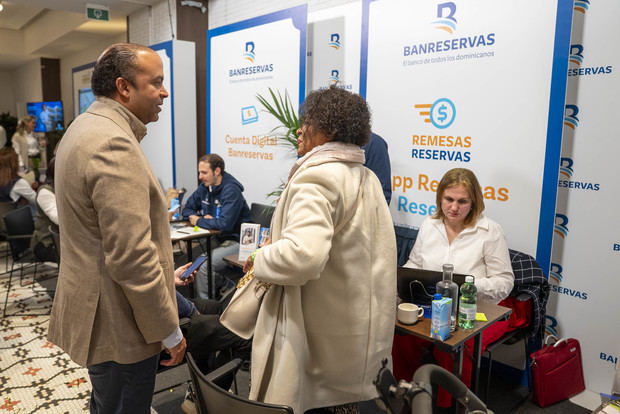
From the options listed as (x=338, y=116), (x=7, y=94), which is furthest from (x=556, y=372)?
(x=7, y=94)

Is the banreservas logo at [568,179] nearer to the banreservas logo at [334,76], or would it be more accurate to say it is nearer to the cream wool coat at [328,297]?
the cream wool coat at [328,297]

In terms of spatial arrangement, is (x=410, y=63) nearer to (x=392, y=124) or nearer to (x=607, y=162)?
(x=392, y=124)

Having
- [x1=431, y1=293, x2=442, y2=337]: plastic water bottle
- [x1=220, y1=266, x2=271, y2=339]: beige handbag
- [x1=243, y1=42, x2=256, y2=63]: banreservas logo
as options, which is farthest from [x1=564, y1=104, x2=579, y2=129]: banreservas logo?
[x1=243, y1=42, x2=256, y2=63]: banreservas logo

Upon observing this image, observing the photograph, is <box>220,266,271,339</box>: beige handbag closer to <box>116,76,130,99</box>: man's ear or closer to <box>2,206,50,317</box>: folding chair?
<box>116,76,130,99</box>: man's ear

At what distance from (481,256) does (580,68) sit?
1.17 m

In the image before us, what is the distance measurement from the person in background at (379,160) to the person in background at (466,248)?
0.60 m

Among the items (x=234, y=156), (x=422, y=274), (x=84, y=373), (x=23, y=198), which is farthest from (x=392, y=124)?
(x=23, y=198)

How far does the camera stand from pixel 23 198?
490cm

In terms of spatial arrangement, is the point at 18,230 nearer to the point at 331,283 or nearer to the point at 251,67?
the point at 251,67

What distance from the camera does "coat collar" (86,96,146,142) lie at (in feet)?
4.51

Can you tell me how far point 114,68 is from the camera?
1.41m

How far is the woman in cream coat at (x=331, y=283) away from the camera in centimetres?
150

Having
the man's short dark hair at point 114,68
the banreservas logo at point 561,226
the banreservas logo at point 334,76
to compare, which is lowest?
the banreservas logo at point 561,226

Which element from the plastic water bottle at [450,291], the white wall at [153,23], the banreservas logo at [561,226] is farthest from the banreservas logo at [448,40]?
the white wall at [153,23]
